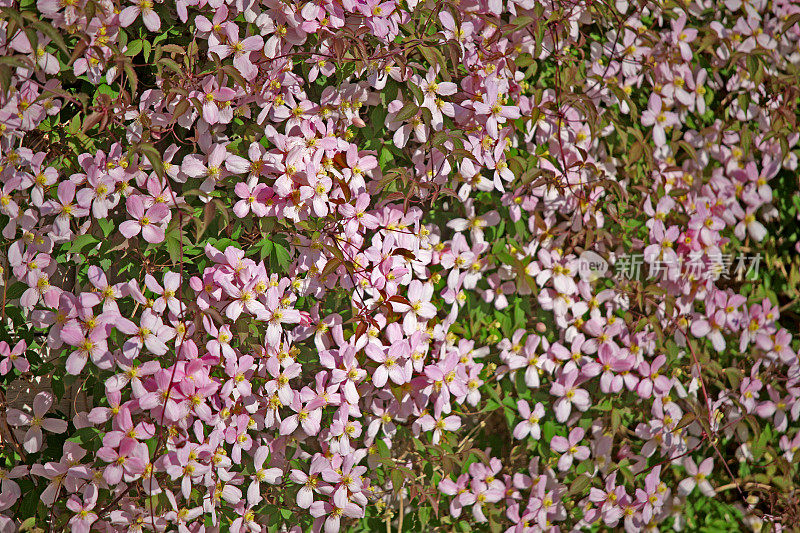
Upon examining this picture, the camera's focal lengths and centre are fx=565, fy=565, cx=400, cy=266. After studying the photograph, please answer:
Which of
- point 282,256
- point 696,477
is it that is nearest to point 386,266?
point 282,256

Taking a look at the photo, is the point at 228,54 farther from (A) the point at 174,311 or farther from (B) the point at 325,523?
(B) the point at 325,523

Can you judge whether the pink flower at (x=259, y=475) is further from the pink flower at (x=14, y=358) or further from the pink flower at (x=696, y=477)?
the pink flower at (x=696, y=477)

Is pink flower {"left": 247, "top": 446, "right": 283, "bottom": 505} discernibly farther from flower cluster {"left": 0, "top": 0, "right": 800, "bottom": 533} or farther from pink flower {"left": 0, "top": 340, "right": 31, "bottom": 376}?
pink flower {"left": 0, "top": 340, "right": 31, "bottom": 376}

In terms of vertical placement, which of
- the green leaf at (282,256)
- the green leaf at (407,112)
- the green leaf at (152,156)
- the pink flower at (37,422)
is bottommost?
the pink flower at (37,422)

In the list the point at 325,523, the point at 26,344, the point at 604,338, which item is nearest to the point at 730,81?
the point at 604,338

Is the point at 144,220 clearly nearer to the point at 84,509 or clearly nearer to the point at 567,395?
the point at 84,509

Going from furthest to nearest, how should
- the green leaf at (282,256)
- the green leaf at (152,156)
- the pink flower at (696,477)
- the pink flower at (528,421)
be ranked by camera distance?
the pink flower at (696,477) < the pink flower at (528,421) < the green leaf at (282,256) < the green leaf at (152,156)

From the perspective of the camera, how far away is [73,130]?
1106 millimetres

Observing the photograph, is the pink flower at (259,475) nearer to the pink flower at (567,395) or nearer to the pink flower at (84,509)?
the pink flower at (84,509)

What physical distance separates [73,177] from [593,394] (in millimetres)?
1297

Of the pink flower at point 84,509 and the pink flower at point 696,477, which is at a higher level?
the pink flower at point 84,509

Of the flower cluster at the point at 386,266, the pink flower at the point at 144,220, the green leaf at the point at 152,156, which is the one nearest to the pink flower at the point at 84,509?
the flower cluster at the point at 386,266

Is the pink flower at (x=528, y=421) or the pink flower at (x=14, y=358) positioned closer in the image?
the pink flower at (x=14, y=358)

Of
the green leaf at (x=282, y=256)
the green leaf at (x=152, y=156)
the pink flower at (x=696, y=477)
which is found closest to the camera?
the green leaf at (x=152, y=156)
